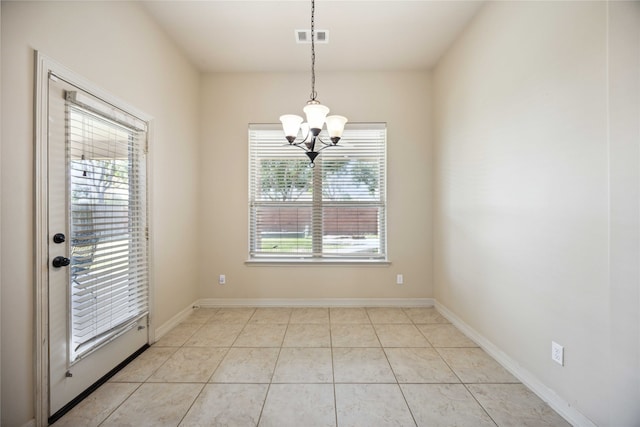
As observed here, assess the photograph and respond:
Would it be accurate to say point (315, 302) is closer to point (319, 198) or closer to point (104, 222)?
point (319, 198)

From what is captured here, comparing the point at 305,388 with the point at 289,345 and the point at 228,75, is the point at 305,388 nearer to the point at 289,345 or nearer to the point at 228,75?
the point at 289,345

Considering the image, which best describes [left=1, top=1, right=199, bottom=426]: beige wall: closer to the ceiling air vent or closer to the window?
the window

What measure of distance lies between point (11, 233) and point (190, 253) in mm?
1876

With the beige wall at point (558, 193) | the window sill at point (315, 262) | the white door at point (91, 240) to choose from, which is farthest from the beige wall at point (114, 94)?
the beige wall at point (558, 193)

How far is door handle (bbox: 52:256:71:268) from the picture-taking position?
1.52 m

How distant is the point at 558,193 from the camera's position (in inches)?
63.2

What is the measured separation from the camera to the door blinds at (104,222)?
166 cm

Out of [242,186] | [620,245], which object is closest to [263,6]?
[242,186]

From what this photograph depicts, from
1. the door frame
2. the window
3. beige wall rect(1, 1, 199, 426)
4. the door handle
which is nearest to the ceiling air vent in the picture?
the window

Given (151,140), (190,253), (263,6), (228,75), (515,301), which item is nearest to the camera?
(515,301)

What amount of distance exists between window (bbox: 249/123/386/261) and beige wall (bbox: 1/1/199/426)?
839 mm

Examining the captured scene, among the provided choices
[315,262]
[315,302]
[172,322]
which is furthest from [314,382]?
[172,322]

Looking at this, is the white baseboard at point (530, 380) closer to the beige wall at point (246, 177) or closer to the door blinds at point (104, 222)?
the beige wall at point (246, 177)

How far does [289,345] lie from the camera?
2.41 meters
